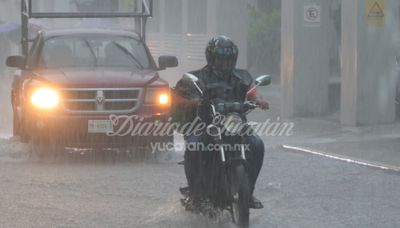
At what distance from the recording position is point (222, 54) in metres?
7.33

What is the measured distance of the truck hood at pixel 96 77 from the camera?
442 inches

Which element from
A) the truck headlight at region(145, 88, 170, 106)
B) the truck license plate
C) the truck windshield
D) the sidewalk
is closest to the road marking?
the sidewalk

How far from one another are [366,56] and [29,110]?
6.32 metres

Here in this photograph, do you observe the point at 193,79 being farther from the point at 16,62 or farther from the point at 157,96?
the point at 16,62

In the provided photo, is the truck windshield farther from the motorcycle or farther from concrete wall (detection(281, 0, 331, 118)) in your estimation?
the motorcycle

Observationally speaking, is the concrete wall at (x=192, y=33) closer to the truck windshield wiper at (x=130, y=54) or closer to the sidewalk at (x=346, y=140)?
the sidewalk at (x=346, y=140)

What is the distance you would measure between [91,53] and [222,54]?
5440 millimetres

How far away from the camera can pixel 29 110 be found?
37.4ft

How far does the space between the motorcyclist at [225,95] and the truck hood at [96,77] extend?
3.80m

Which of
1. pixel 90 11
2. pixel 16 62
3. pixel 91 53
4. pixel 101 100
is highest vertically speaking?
pixel 90 11

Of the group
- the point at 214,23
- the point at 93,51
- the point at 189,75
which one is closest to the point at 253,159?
the point at 189,75

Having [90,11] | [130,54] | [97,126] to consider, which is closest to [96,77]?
[97,126]

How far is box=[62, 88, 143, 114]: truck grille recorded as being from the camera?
440 inches

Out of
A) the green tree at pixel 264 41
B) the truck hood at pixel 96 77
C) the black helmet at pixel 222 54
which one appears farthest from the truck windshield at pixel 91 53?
the green tree at pixel 264 41
